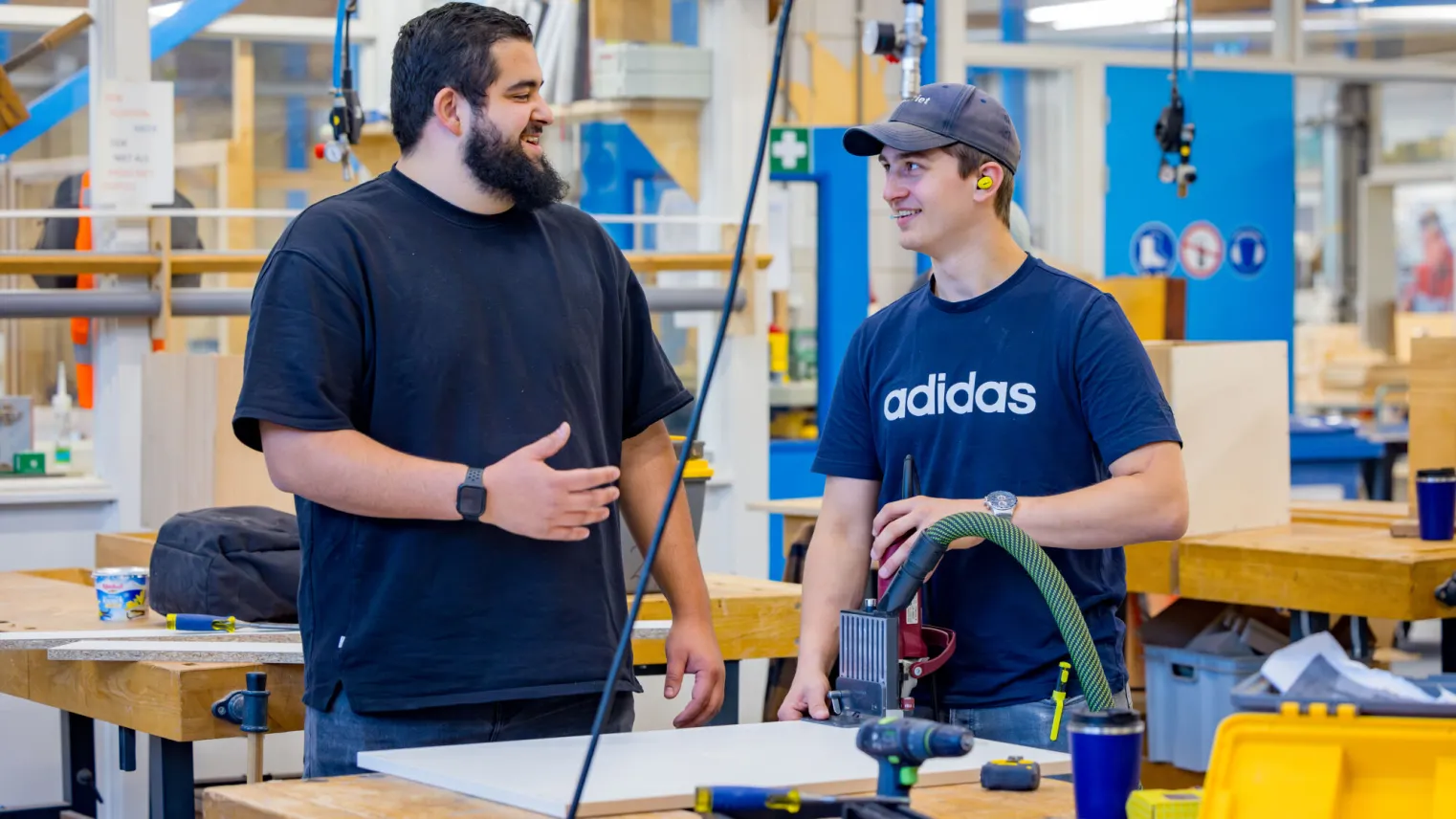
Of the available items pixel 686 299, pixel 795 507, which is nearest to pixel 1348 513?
pixel 795 507

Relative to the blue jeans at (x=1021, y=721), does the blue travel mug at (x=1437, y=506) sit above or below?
above

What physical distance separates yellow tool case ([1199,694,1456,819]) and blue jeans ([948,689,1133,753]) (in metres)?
0.70

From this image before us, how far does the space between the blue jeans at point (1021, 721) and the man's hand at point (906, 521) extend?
0.20 metres

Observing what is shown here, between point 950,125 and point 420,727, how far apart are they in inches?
37.1

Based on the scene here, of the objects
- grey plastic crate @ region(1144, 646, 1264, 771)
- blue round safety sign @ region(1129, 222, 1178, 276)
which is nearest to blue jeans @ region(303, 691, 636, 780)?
grey plastic crate @ region(1144, 646, 1264, 771)

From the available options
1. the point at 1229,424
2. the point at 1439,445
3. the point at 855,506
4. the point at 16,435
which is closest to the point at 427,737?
the point at 855,506

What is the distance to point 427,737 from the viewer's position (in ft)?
6.56

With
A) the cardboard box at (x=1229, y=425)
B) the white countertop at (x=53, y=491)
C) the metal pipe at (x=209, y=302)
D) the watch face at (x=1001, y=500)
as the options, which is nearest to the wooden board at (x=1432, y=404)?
the cardboard box at (x=1229, y=425)

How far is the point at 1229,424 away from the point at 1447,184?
8.53 meters

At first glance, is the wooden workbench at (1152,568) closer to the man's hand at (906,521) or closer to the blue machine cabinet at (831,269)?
the man's hand at (906,521)

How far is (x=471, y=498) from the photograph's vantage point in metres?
1.90

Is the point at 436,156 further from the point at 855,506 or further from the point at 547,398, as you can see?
the point at 855,506

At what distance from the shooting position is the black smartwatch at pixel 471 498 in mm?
1897

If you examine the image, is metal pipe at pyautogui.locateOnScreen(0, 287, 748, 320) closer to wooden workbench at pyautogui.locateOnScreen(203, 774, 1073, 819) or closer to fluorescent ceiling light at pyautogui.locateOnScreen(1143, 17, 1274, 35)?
wooden workbench at pyautogui.locateOnScreen(203, 774, 1073, 819)
